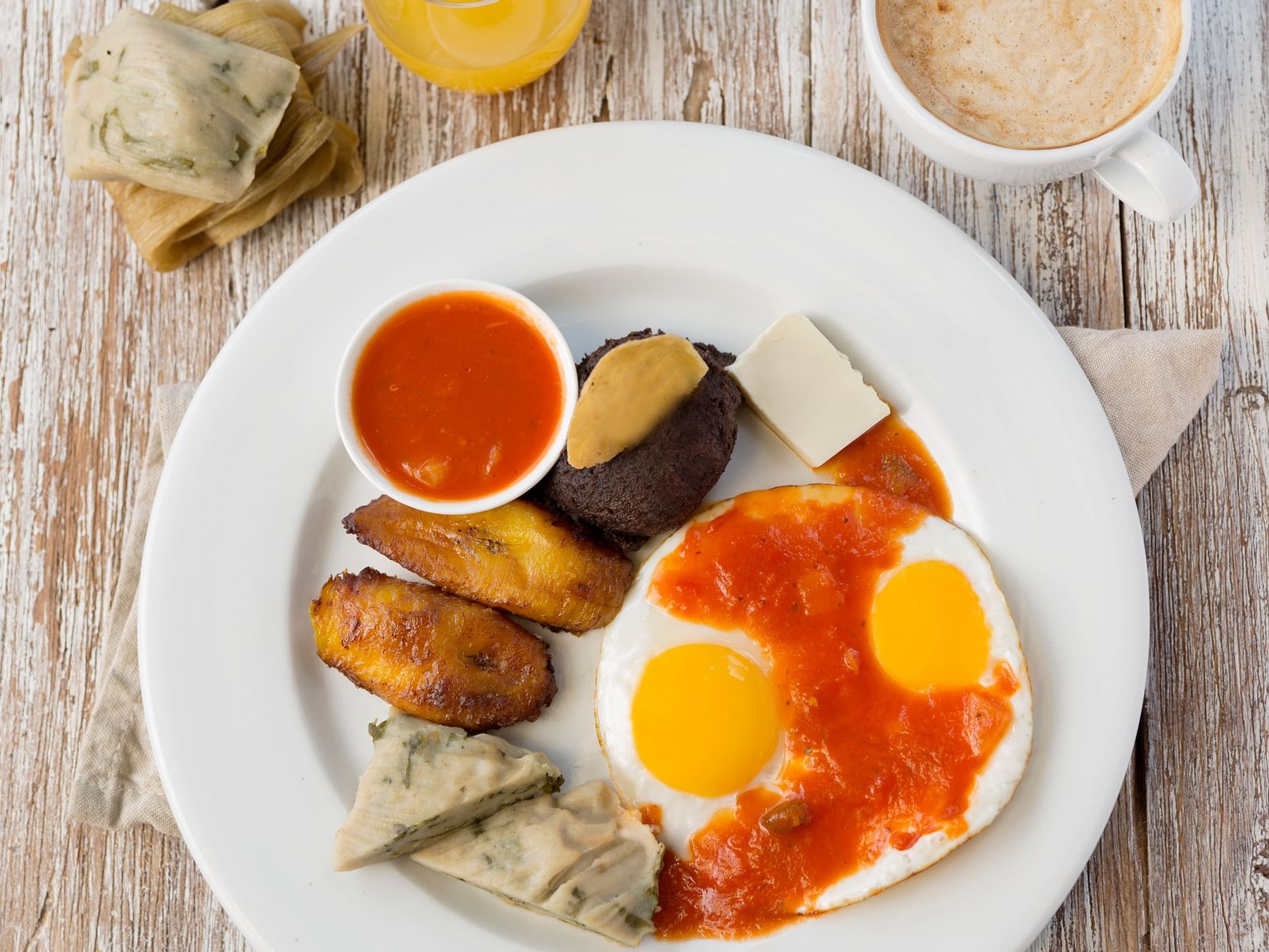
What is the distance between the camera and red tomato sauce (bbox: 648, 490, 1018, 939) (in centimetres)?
283

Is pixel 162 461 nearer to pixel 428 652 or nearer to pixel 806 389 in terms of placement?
pixel 428 652

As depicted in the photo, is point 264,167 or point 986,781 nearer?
point 986,781

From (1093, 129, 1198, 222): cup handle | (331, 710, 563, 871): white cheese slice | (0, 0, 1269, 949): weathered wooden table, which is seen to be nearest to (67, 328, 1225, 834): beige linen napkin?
(0, 0, 1269, 949): weathered wooden table

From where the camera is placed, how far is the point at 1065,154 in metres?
2.62

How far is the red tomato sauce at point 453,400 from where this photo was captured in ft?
8.91

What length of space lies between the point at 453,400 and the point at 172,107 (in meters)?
1.37

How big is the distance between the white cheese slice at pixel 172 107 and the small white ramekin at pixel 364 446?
2.76 feet

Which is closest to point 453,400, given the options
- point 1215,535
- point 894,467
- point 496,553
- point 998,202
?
point 496,553

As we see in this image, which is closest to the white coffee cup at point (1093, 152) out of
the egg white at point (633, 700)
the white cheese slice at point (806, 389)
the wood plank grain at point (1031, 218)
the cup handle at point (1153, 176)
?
the cup handle at point (1153, 176)

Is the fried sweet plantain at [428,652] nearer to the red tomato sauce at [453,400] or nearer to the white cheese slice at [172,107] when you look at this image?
the red tomato sauce at [453,400]

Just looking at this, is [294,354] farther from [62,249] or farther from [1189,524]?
[1189,524]

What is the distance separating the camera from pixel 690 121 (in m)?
3.34

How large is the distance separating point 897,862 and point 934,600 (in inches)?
29.7

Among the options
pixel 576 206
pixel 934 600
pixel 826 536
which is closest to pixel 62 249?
pixel 576 206
